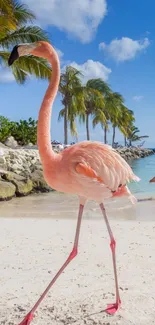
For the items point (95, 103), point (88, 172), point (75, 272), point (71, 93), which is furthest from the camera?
point (95, 103)

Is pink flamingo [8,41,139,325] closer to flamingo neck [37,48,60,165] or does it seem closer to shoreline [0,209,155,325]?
flamingo neck [37,48,60,165]

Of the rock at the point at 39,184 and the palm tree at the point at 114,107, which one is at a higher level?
the palm tree at the point at 114,107

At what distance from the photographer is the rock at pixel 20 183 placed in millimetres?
13688

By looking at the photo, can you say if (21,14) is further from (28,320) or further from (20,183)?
(28,320)

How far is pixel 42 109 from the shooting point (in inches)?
113

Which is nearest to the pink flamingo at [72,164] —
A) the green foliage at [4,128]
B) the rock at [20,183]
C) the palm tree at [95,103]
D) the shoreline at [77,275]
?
the shoreline at [77,275]

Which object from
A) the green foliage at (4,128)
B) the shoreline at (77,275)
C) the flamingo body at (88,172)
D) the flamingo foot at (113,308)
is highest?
the green foliage at (4,128)

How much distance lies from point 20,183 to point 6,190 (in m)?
1.57

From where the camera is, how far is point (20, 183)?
46.2 feet

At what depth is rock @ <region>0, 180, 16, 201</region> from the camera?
40.2 feet

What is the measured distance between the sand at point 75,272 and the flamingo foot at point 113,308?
0.04 meters

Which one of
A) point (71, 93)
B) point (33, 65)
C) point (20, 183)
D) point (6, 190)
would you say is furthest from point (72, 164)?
point (71, 93)

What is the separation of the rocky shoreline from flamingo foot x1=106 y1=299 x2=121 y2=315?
943 centimetres

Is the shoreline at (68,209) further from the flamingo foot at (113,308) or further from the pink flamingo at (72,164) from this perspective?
the pink flamingo at (72,164)
